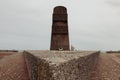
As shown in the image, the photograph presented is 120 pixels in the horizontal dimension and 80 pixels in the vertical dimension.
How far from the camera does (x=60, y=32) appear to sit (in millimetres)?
19062

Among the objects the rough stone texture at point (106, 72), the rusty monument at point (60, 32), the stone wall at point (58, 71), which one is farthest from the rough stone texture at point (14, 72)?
the rusty monument at point (60, 32)

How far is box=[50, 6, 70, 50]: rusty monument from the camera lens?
62.2ft

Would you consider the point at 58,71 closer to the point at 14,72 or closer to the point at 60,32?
the point at 14,72

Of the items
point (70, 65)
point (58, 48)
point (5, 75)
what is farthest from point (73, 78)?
point (58, 48)

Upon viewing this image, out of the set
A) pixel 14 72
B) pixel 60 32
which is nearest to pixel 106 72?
pixel 14 72

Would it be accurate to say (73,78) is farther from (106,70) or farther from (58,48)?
(58,48)

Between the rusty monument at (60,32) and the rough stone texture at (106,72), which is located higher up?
the rusty monument at (60,32)

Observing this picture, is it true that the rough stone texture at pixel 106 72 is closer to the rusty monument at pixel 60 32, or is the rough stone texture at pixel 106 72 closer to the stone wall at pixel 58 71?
the stone wall at pixel 58 71

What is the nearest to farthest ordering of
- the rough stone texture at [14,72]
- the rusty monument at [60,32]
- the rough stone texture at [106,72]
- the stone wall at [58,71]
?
the stone wall at [58,71] < the rough stone texture at [14,72] < the rough stone texture at [106,72] < the rusty monument at [60,32]

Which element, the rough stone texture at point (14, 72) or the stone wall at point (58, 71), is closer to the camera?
→ the stone wall at point (58, 71)

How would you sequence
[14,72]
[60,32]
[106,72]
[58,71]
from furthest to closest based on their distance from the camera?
[60,32]
[106,72]
[14,72]
[58,71]

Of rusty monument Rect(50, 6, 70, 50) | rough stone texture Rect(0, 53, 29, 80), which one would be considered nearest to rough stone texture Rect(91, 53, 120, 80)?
rough stone texture Rect(0, 53, 29, 80)

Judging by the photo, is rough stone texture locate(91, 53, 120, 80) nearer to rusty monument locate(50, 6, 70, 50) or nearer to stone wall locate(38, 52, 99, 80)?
stone wall locate(38, 52, 99, 80)

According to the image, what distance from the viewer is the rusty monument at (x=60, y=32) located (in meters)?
19.0
